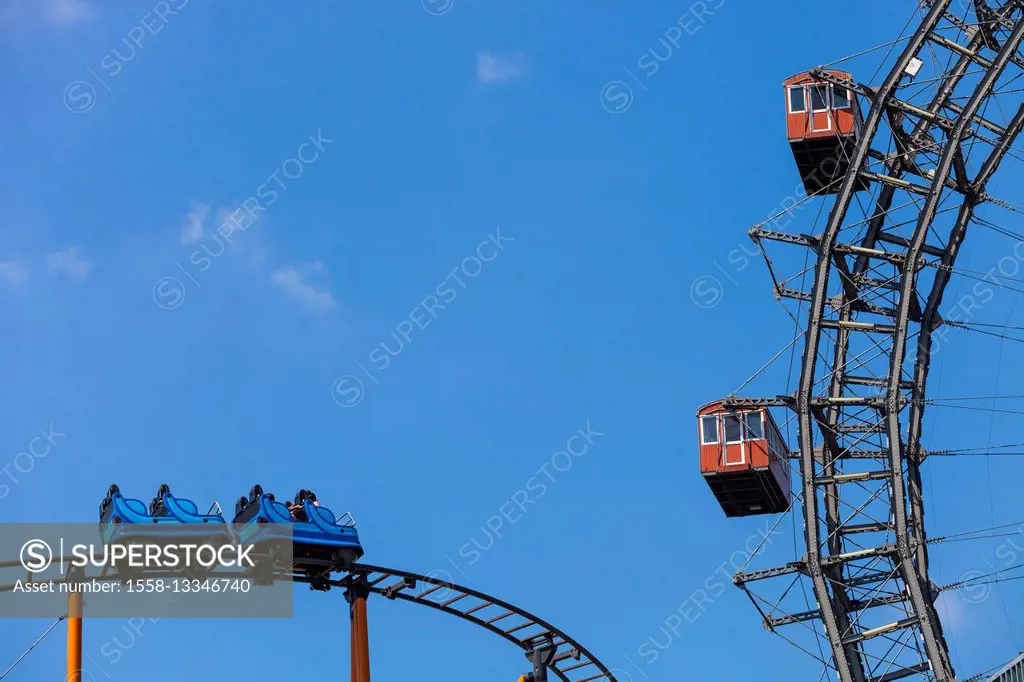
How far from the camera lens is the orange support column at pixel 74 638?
34.1 m

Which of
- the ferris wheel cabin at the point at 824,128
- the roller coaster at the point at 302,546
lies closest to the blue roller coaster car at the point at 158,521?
the roller coaster at the point at 302,546

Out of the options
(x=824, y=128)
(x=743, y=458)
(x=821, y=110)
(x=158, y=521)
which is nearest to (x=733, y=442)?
(x=743, y=458)

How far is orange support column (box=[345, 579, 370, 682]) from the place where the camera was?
39.2 m

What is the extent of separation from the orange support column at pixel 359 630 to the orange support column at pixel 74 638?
22.6 ft

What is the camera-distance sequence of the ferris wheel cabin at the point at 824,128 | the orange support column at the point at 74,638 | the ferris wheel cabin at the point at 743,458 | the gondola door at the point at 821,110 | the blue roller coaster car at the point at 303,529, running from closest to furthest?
Result: the orange support column at the point at 74,638, the blue roller coaster car at the point at 303,529, the ferris wheel cabin at the point at 743,458, the ferris wheel cabin at the point at 824,128, the gondola door at the point at 821,110

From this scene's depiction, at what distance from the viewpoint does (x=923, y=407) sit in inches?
1897

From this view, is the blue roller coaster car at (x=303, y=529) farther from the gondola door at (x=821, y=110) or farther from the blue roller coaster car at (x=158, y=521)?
the gondola door at (x=821, y=110)

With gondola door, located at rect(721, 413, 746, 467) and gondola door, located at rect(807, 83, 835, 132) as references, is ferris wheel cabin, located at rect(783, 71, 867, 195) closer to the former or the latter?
gondola door, located at rect(807, 83, 835, 132)

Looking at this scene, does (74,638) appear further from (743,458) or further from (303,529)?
(743,458)

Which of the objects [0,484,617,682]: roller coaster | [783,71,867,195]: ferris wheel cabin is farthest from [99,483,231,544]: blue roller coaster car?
[783,71,867,195]: ferris wheel cabin

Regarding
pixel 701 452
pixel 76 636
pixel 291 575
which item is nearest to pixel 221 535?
pixel 291 575

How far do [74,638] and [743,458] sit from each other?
21.0m

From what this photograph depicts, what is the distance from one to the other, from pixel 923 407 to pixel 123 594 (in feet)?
75.6

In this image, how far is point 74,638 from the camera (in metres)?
34.5
